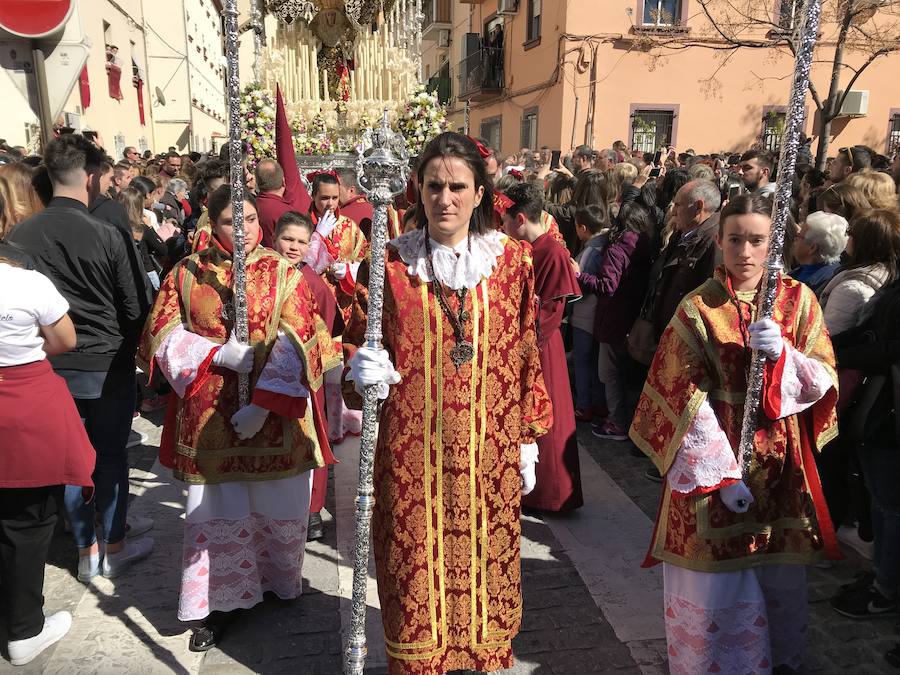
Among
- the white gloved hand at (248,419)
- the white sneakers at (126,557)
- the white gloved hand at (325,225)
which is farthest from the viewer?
the white gloved hand at (325,225)

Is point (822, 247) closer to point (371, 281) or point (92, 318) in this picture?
point (371, 281)

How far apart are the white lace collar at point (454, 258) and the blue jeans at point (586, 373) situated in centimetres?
335

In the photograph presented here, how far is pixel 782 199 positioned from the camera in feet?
7.50

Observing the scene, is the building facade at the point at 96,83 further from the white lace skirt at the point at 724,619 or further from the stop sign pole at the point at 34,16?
the white lace skirt at the point at 724,619

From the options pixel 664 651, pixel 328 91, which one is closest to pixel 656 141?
pixel 328 91

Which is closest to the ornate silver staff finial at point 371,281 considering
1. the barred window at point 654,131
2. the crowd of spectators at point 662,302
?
the crowd of spectators at point 662,302

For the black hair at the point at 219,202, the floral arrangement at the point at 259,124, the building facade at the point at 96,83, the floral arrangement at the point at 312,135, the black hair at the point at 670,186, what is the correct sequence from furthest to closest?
1. the building facade at the point at 96,83
2. the floral arrangement at the point at 312,135
3. the floral arrangement at the point at 259,124
4. the black hair at the point at 670,186
5. the black hair at the point at 219,202

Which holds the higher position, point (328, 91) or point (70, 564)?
point (328, 91)

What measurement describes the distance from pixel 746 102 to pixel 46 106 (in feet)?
56.8

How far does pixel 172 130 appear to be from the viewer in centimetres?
2253

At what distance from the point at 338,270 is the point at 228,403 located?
2132mm

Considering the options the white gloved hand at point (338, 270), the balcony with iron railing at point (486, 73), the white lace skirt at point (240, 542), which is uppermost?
the balcony with iron railing at point (486, 73)

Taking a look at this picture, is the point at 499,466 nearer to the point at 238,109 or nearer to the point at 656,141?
the point at 238,109

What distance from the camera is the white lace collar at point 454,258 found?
2.49 meters
